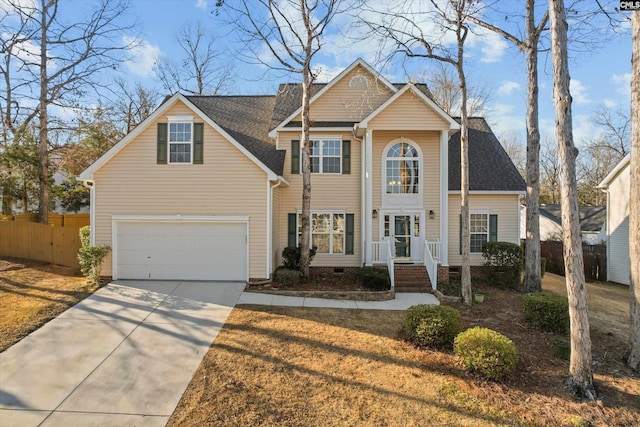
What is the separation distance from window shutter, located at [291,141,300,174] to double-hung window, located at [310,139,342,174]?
578 millimetres

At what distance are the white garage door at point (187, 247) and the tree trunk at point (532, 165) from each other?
10022 mm

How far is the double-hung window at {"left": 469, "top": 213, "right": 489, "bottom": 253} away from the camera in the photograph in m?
13.6

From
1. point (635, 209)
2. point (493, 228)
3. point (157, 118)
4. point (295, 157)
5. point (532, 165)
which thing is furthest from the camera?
point (493, 228)

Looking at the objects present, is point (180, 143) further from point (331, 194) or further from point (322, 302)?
point (322, 302)

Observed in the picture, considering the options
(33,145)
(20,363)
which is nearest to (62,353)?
(20,363)

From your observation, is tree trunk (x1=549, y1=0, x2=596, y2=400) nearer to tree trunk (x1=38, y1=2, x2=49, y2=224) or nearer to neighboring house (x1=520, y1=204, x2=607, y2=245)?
neighboring house (x1=520, y1=204, x2=607, y2=245)

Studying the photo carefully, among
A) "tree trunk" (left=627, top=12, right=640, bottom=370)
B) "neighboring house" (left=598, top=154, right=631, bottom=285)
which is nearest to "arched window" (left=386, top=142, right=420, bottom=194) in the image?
"tree trunk" (left=627, top=12, right=640, bottom=370)

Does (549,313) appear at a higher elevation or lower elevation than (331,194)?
lower

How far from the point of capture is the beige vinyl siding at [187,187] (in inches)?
431

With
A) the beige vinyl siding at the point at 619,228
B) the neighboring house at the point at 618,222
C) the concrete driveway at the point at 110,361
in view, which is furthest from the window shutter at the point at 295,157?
the beige vinyl siding at the point at 619,228

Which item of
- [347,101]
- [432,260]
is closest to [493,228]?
[432,260]

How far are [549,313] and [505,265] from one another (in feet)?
16.1

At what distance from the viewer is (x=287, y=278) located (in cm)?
1095

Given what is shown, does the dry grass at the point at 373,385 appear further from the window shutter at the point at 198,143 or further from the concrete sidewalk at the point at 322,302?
the window shutter at the point at 198,143
